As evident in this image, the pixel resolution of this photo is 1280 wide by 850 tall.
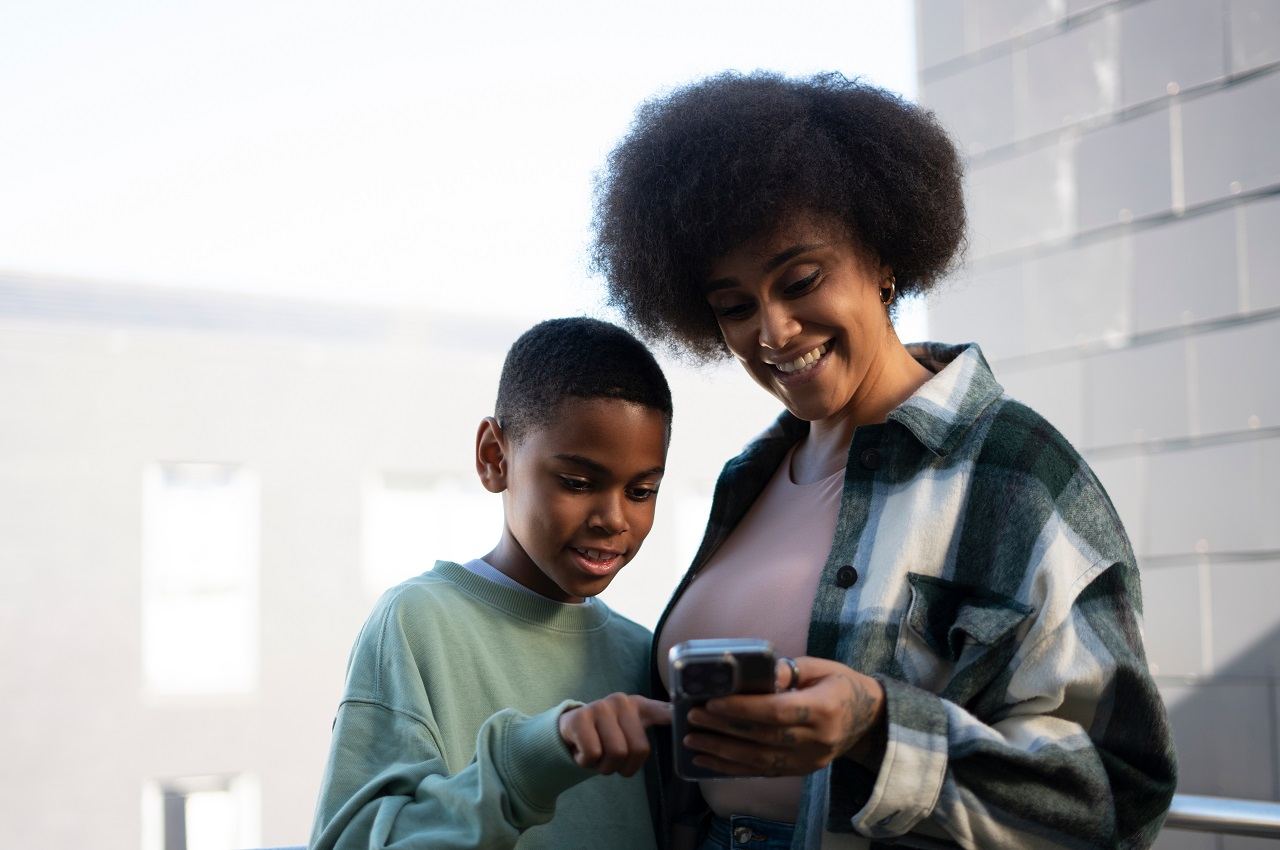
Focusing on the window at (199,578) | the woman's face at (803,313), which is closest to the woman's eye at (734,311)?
the woman's face at (803,313)

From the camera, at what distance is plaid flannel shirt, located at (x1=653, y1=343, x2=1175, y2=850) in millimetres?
1227

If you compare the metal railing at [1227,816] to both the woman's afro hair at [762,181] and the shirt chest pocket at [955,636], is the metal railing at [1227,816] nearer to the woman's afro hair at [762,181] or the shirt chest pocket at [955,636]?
the shirt chest pocket at [955,636]

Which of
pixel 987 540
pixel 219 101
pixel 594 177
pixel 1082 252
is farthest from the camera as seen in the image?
pixel 219 101

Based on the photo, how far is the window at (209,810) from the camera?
8086mm

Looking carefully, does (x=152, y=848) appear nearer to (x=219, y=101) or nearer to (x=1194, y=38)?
(x=219, y=101)

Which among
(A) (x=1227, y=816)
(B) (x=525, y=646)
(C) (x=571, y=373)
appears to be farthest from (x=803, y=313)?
(A) (x=1227, y=816)

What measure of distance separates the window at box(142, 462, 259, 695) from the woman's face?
277 inches

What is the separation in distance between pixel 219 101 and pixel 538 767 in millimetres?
10028

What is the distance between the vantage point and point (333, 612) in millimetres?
8547

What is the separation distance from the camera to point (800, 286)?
5.11ft

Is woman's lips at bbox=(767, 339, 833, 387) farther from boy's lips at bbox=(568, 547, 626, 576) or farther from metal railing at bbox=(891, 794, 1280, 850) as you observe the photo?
metal railing at bbox=(891, 794, 1280, 850)

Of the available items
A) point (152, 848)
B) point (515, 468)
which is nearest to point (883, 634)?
point (515, 468)

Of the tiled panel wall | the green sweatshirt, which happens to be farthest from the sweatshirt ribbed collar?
the tiled panel wall

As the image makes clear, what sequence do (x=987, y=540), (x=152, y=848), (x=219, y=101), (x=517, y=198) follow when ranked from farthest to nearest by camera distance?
(x=517, y=198) < (x=219, y=101) < (x=152, y=848) < (x=987, y=540)
